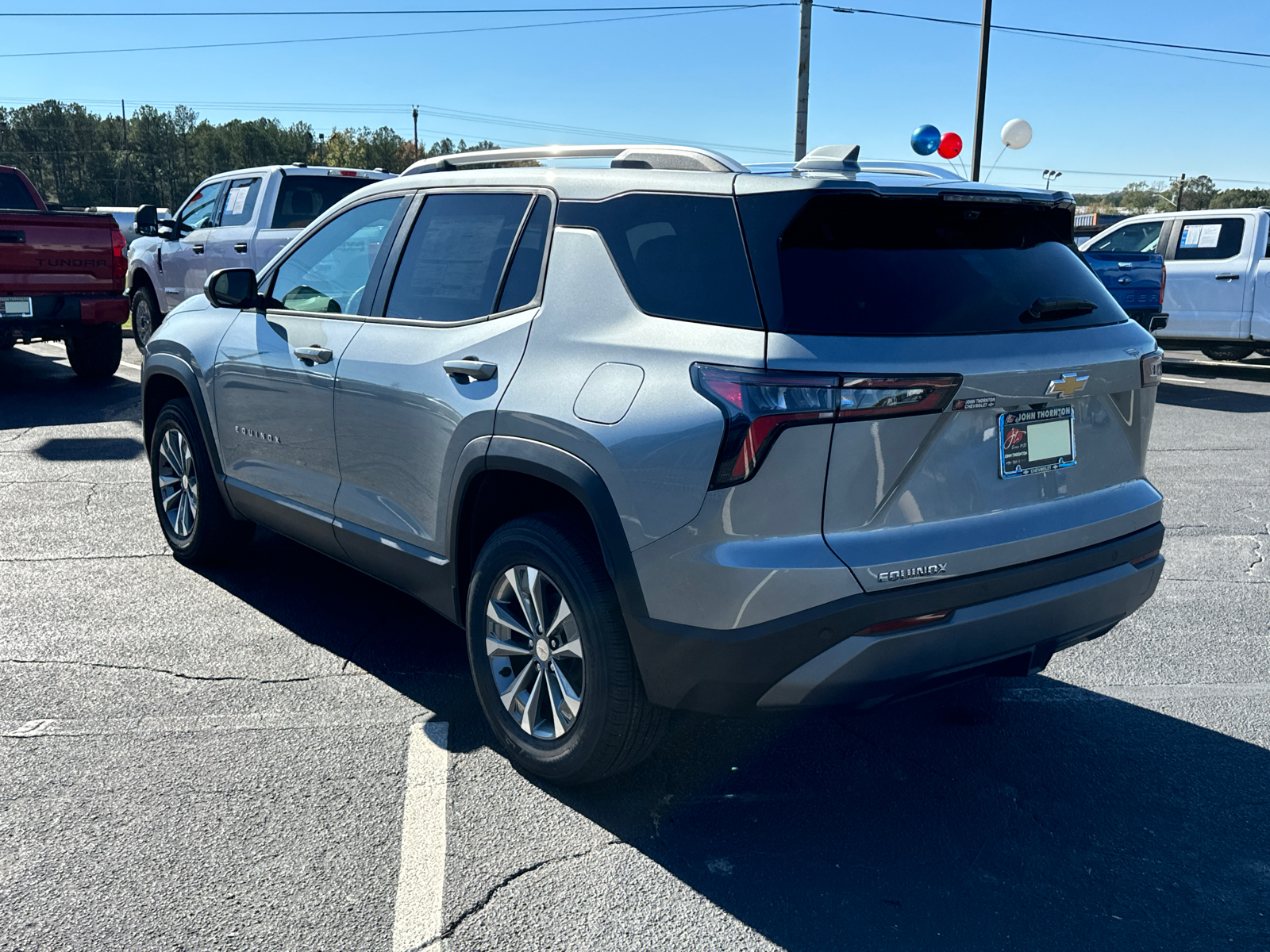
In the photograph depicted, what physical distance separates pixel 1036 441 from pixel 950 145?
1837 cm

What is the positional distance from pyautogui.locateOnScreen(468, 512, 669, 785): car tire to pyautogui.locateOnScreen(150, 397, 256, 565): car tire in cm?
228

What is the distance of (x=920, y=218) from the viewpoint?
2926 millimetres

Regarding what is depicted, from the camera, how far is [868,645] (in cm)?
270

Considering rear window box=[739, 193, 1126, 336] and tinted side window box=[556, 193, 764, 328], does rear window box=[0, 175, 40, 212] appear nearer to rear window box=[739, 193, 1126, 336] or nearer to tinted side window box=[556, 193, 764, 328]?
tinted side window box=[556, 193, 764, 328]

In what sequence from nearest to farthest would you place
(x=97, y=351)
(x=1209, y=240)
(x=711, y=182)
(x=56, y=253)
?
1. (x=711, y=182)
2. (x=56, y=253)
3. (x=97, y=351)
4. (x=1209, y=240)

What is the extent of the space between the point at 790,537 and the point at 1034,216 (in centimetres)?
135

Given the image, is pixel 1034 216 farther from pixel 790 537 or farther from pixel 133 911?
pixel 133 911

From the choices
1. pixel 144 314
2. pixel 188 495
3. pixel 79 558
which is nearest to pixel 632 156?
pixel 188 495

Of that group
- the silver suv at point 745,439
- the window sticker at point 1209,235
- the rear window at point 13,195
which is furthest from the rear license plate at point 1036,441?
the rear window at point 13,195

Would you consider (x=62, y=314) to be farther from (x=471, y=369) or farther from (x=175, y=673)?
(x=471, y=369)

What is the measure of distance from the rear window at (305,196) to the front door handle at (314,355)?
7.53 metres

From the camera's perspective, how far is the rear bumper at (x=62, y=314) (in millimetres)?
10336

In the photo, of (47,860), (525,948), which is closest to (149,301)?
(47,860)

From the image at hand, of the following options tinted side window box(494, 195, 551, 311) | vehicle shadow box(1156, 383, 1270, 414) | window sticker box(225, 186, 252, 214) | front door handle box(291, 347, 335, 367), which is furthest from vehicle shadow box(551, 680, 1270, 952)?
window sticker box(225, 186, 252, 214)
